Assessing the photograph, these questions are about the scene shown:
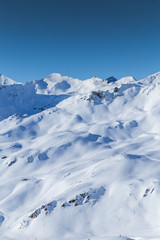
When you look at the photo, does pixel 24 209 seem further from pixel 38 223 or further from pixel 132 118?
pixel 132 118

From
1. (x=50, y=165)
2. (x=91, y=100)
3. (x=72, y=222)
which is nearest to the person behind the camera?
(x=72, y=222)

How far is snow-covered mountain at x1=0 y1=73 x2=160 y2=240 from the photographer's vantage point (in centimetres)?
2347

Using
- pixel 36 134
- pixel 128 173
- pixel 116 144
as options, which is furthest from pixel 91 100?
pixel 128 173

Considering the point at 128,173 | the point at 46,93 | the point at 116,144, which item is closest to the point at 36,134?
the point at 116,144

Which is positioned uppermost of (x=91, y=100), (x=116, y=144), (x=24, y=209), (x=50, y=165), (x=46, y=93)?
(x=46, y=93)

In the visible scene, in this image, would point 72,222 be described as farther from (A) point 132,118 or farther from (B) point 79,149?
(A) point 132,118

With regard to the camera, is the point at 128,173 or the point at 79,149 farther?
the point at 79,149

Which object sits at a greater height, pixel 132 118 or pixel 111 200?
pixel 132 118

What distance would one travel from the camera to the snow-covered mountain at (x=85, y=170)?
23.5 metres

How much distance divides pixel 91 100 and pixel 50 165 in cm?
6087

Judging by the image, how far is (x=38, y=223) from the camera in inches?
979

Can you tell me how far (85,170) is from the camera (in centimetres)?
3934

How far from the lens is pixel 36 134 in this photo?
8581 cm

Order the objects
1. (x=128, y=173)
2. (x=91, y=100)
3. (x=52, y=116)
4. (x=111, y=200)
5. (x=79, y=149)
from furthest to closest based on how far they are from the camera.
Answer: (x=91, y=100) → (x=52, y=116) → (x=79, y=149) → (x=128, y=173) → (x=111, y=200)
